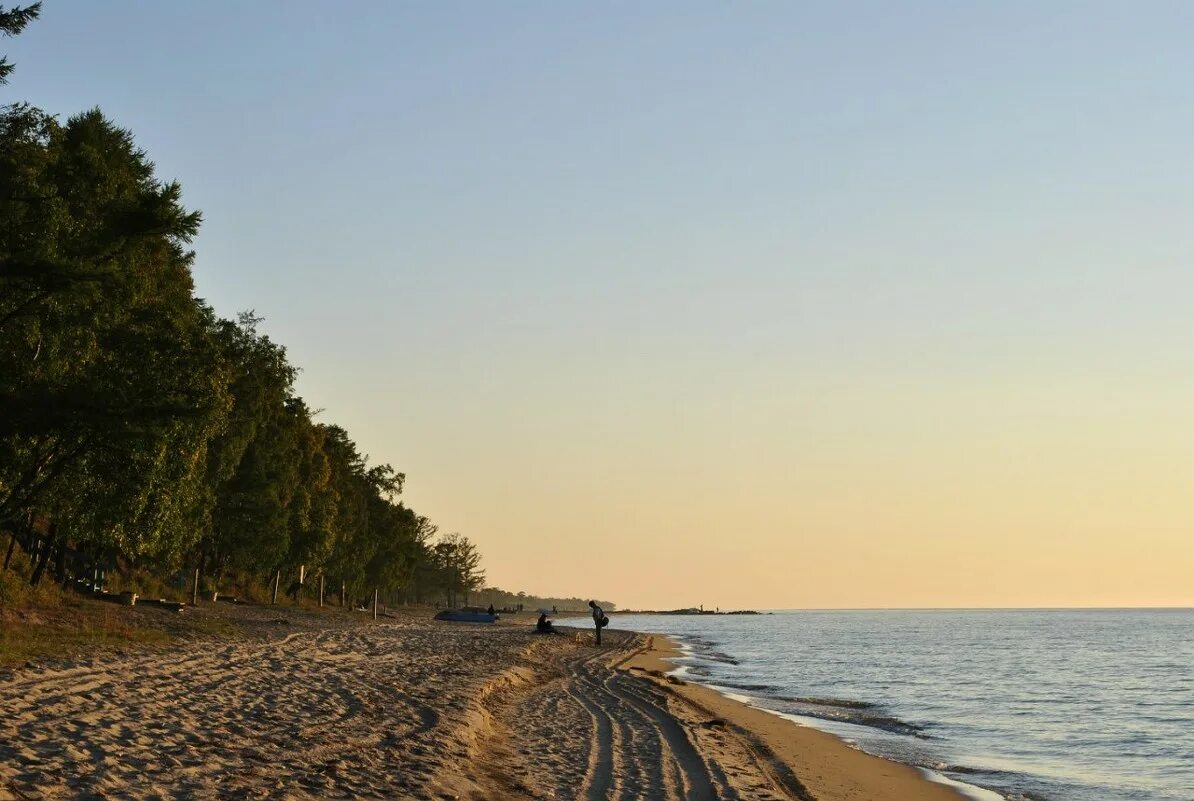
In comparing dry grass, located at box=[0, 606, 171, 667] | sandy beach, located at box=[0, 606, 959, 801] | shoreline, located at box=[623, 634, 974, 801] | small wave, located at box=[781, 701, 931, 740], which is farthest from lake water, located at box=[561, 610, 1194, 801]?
dry grass, located at box=[0, 606, 171, 667]

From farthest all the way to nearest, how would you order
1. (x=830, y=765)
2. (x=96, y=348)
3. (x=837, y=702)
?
(x=837, y=702) → (x=96, y=348) → (x=830, y=765)

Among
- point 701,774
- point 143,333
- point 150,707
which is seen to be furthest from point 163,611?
point 701,774

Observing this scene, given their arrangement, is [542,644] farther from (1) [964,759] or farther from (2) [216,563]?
(1) [964,759]

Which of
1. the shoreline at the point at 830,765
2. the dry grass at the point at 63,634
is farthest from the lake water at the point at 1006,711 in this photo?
the dry grass at the point at 63,634

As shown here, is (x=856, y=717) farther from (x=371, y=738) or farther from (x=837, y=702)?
(x=371, y=738)

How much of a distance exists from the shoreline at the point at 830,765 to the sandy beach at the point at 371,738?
107 mm

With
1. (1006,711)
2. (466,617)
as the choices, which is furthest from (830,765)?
(466,617)

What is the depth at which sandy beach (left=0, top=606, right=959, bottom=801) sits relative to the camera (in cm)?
1330

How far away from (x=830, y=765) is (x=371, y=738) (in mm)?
11608

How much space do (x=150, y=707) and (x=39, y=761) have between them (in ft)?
19.0

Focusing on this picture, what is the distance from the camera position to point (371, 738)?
1766cm

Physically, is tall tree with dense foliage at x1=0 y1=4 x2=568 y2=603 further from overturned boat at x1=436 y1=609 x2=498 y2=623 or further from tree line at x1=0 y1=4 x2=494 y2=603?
overturned boat at x1=436 y1=609 x2=498 y2=623

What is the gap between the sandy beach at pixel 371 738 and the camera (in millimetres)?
13305

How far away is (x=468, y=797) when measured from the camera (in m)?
14.4
